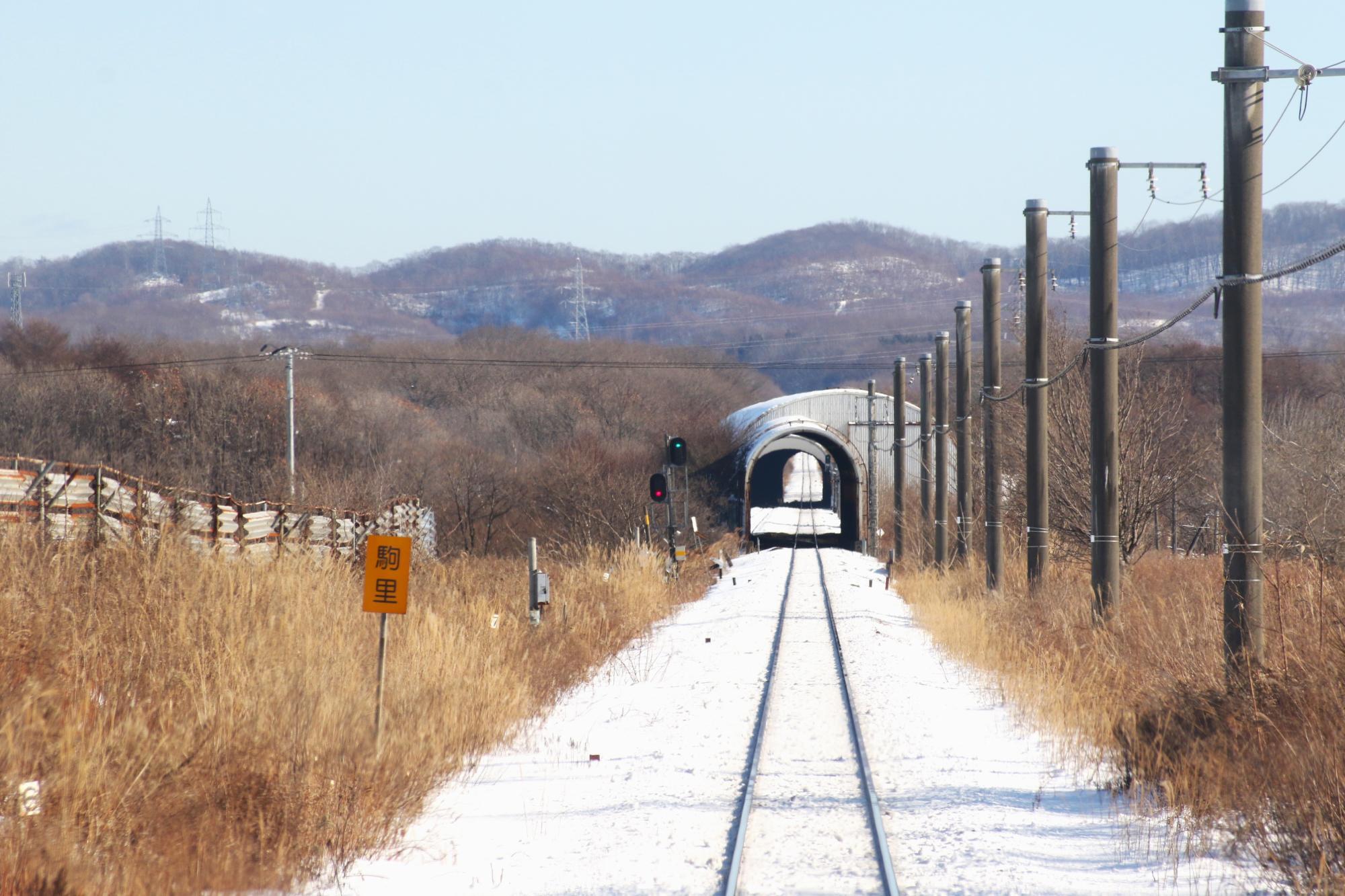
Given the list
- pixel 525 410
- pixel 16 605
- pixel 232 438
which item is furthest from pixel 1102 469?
pixel 525 410

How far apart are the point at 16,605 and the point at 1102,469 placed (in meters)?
11.3

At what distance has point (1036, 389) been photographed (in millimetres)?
18203

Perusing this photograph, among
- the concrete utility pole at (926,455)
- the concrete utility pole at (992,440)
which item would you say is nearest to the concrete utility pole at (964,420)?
the concrete utility pole at (992,440)

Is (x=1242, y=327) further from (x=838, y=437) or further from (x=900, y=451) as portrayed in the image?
(x=838, y=437)

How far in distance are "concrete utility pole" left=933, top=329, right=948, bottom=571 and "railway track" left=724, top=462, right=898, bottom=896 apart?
13180 millimetres

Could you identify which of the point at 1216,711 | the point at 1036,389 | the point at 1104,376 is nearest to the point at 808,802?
the point at 1216,711

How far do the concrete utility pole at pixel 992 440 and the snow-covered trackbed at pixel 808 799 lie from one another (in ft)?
22.8

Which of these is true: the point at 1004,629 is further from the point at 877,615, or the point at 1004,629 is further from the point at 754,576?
the point at 754,576

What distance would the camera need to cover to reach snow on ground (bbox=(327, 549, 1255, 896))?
6645mm

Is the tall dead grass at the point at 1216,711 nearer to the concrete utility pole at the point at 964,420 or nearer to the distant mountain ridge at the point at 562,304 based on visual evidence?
the concrete utility pole at the point at 964,420

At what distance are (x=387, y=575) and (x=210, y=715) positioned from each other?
184 cm

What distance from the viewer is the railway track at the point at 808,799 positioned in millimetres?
6669

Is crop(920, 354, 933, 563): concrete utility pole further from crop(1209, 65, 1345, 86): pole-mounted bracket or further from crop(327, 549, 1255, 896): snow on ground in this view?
crop(1209, 65, 1345, 86): pole-mounted bracket

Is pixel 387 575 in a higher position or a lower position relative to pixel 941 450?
lower
